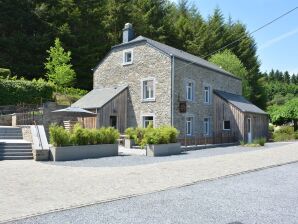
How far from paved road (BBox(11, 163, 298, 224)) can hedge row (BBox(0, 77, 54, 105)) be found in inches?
902

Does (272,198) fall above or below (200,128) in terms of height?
below

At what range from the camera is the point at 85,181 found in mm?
10961

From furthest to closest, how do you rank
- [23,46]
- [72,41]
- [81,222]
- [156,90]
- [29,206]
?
[72,41], [23,46], [156,90], [29,206], [81,222]

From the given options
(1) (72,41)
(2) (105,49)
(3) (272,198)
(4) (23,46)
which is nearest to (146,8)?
(2) (105,49)

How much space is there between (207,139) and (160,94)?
5.05 meters

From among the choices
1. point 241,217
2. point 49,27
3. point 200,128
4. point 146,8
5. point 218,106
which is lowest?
point 241,217

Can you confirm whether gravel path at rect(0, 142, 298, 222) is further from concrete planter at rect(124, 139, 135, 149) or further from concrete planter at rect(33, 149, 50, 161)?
concrete planter at rect(124, 139, 135, 149)

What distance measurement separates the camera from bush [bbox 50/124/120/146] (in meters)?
16.7

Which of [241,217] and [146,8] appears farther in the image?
[146,8]

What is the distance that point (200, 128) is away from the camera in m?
29.9

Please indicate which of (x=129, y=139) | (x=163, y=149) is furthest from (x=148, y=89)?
(x=163, y=149)

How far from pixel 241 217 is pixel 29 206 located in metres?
4.61

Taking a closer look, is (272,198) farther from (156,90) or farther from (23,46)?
(23,46)

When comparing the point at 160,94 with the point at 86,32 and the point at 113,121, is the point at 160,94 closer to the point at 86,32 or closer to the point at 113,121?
the point at 113,121
